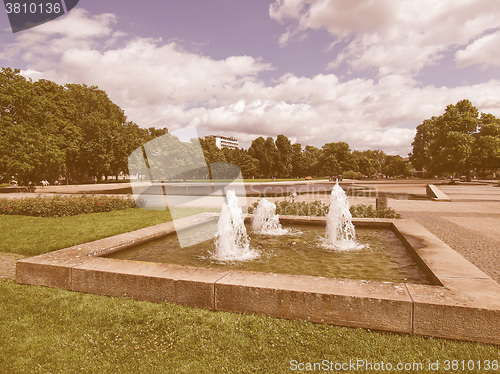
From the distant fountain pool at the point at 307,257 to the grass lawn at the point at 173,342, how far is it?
5.99 ft

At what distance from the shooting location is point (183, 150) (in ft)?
214

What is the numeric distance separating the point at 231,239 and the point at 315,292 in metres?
3.88

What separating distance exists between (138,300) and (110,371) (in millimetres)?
1400

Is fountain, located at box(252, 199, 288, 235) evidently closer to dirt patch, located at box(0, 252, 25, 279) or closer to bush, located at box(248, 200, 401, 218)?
bush, located at box(248, 200, 401, 218)

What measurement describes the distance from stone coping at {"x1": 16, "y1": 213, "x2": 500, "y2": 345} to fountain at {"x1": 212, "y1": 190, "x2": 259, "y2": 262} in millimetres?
2065

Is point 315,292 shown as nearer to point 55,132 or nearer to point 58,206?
point 58,206

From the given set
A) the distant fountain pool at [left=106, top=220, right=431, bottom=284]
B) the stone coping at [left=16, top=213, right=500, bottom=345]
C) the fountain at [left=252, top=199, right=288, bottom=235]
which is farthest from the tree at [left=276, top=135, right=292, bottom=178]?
the stone coping at [left=16, top=213, right=500, bottom=345]

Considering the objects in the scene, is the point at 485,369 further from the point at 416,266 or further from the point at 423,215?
the point at 423,215

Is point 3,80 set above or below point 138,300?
above

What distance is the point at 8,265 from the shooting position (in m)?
6.30

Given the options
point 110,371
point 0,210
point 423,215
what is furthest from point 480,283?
point 0,210

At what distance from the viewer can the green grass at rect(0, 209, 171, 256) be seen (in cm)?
774

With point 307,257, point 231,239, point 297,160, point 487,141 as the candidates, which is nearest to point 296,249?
point 307,257

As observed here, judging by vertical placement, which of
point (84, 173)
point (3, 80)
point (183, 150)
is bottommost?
point (84, 173)
